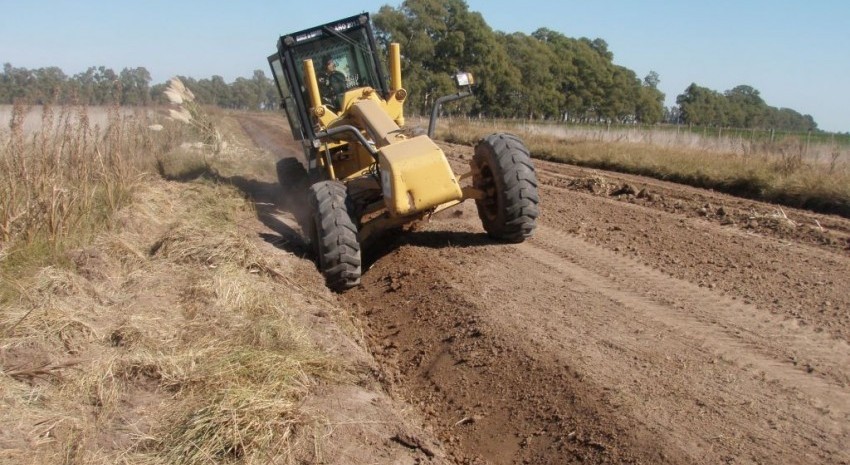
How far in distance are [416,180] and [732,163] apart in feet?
31.9

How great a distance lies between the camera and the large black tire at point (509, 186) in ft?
24.6

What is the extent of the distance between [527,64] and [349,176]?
4691 cm

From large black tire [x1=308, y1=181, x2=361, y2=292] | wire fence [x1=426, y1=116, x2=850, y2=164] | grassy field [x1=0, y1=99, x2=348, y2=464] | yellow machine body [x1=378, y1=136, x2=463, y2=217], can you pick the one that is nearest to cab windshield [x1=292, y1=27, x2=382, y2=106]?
grassy field [x1=0, y1=99, x2=348, y2=464]

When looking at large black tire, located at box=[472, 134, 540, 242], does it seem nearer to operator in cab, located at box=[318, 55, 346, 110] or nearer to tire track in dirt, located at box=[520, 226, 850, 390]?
tire track in dirt, located at box=[520, 226, 850, 390]

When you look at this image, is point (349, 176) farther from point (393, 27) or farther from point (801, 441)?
point (393, 27)

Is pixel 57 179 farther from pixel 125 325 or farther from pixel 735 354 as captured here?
pixel 735 354

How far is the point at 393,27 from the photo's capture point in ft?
128

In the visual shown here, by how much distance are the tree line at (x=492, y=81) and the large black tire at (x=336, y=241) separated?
9.50ft

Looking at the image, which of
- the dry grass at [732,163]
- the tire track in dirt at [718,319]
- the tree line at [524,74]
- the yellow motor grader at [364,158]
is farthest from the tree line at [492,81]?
the dry grass at [732,163]

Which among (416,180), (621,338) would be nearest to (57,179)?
(416,180)

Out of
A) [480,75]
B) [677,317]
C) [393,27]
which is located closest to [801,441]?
[677,317]

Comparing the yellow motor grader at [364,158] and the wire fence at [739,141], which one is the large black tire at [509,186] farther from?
the wire fence at [739,141]

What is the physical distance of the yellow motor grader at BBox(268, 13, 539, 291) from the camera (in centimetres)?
685

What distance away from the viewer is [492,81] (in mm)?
46625
